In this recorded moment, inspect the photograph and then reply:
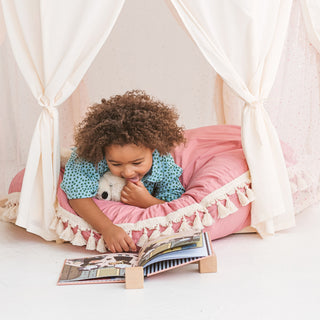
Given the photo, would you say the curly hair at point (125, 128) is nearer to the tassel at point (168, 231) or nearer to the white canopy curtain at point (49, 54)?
the white canopy curtain at point (49, 54)

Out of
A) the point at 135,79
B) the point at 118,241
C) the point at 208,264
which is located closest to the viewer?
the point at 208,264

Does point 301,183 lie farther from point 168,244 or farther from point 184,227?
point 168,244

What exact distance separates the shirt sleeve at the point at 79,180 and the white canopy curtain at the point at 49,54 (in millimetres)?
68

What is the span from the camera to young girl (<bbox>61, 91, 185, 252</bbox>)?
2.42 m

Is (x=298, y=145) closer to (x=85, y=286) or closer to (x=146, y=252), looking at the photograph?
(x=146, y=252)

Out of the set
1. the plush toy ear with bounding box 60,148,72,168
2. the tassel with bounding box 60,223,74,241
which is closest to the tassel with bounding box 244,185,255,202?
the tassel with bounding box 60,223,74,241

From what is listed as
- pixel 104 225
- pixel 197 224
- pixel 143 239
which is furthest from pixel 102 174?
pixel 197 224

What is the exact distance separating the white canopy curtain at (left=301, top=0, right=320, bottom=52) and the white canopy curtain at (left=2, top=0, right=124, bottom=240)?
1048 millimetres

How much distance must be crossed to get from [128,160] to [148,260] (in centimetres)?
52

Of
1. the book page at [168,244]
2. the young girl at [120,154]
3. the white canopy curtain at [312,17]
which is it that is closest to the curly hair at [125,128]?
the young girl at [120,154]

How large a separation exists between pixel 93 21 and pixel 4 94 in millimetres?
1218

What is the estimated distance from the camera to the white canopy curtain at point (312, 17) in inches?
115

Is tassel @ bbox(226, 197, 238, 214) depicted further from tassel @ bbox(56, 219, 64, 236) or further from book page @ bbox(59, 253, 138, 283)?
tassel @ bbox(56, 219, 64, 236)

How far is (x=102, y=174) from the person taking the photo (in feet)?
8.64
